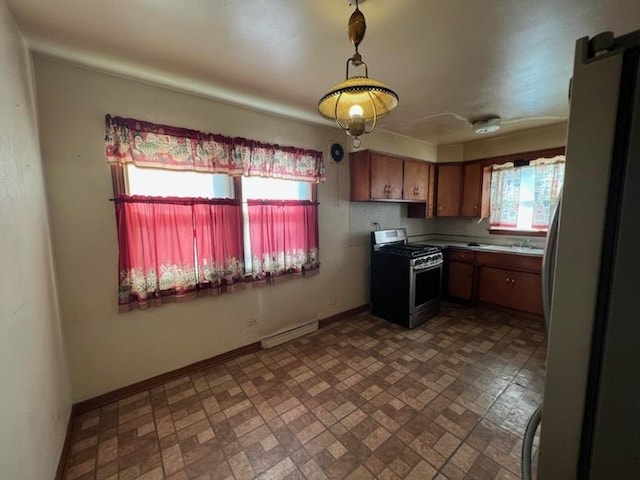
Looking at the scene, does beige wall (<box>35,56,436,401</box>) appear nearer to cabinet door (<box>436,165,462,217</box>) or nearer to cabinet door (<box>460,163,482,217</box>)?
cabinet door (<box>436,165,462,217</box>)

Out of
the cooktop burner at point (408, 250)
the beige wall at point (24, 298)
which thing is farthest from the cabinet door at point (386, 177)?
the beige wall at point (24, 298)

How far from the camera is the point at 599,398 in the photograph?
28.5 inches

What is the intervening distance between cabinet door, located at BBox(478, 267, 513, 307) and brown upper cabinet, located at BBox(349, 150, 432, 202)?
1.45 meters

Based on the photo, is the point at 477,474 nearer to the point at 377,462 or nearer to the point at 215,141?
the point at 377,462

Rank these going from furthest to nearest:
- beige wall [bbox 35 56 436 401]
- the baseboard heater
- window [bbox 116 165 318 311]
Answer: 1. the baseboard heater
2. window [bbox 116 165 318 311]
3. beige wall [bbox 35 56 436 401]

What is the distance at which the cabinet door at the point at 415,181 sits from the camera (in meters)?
3.68

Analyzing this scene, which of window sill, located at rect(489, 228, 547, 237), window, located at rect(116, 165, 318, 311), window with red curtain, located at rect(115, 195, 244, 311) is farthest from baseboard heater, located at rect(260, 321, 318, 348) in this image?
window sill, located at rect(489, 228, 547, 237)

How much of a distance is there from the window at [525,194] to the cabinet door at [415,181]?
3.43ft

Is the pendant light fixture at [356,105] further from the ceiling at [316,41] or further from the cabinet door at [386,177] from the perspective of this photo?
the cabinet door at [386,177]

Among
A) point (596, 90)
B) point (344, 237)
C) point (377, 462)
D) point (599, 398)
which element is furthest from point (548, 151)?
point (377, 462)

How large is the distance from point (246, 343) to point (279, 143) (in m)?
2.10

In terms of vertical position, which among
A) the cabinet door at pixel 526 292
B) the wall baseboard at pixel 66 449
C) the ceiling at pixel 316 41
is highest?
the ceiling at pixel 316 41

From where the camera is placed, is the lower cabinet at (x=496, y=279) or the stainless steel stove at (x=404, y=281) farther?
the lower cabinet at (x=496, y=279)

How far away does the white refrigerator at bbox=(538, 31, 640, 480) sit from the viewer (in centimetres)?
67
